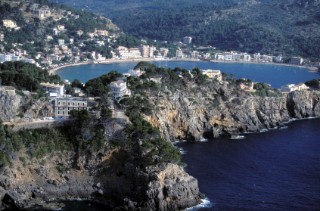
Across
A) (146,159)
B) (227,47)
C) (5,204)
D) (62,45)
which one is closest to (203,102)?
(146,159)

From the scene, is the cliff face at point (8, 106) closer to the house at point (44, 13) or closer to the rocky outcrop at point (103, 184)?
the rocky outcrop at point (103, 184)

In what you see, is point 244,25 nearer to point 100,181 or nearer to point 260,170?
point 260,170

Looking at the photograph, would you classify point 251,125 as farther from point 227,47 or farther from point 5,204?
point 227,47

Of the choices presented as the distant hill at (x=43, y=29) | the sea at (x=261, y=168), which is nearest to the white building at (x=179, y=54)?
the distant hill at (x=43, y=29)

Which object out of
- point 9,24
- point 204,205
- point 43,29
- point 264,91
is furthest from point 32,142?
point 43,29

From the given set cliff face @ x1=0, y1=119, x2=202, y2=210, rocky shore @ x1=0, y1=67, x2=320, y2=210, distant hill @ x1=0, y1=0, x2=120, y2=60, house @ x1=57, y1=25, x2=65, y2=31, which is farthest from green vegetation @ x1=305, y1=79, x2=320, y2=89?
house @ x1=57, y1=25, x2=65, y2=31
